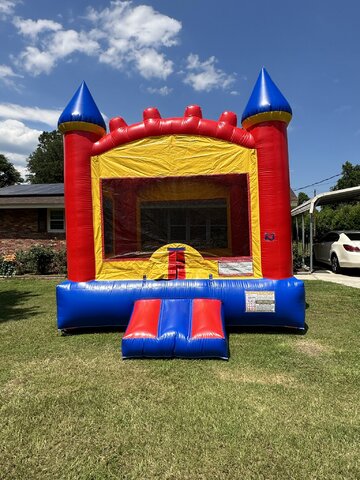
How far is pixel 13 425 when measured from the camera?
287 centimetres

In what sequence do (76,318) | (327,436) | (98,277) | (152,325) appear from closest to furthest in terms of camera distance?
(327,436) < (152,325) < (76,318) < (98,277)

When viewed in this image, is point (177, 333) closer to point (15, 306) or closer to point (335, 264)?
point (15, 306)

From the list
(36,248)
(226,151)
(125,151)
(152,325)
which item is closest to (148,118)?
(125,151)

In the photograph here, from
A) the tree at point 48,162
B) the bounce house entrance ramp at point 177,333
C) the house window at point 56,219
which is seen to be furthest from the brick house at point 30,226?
the tree at point 48,162

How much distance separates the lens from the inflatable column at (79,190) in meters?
5.53

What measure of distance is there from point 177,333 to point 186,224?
1984 millimetres

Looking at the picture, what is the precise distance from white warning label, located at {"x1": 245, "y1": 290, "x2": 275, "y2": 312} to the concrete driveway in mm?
5244

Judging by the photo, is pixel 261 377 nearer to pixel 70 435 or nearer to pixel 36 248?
pixel 70 435

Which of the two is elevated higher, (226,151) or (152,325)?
(226,151)

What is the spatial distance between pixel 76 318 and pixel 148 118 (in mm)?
3374

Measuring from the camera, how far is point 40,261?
40.0 feet

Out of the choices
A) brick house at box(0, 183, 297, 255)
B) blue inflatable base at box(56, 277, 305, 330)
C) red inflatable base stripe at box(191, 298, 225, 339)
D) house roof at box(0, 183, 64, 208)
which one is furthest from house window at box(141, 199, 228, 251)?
brick house at box(0, 183, 297, 255)

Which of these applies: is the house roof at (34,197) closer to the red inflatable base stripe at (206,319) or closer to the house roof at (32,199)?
the house roof at (32,199)

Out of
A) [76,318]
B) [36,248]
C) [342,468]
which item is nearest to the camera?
[342,468]
